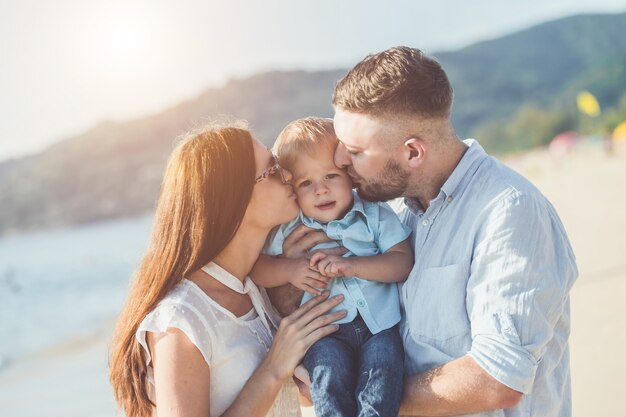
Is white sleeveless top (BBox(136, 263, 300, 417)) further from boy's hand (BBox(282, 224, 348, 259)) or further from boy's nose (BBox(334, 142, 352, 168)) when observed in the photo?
boy's nose (BBox(334, 142, 352, 168))

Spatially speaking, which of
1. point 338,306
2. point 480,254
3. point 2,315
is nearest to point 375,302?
point 338,306

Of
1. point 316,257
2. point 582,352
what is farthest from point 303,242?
point 582,352

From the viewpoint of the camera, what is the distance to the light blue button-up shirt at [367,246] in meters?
2.99

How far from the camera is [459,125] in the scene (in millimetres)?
57781

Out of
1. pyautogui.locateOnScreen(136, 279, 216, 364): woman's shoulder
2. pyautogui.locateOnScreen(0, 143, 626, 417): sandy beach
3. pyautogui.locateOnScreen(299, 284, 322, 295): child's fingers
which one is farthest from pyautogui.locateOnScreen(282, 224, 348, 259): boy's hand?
pyautogui.locateOnScreen(0, 143, 626, 417): sandy beach

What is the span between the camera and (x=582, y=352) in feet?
23.0

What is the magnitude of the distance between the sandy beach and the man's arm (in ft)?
12.1

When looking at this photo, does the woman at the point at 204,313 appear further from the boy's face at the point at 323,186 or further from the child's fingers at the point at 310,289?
the boy's face at the point at 323,186

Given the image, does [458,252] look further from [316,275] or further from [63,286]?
[63,286]

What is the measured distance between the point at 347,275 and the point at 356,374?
1.25 ft

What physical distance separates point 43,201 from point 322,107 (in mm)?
20130

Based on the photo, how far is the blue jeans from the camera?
2.66 meters

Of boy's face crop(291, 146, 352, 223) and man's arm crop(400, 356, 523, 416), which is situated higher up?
boy's face crop(291, 146, 352, 223)

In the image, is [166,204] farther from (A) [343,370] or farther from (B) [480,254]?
(B) [480,254]
